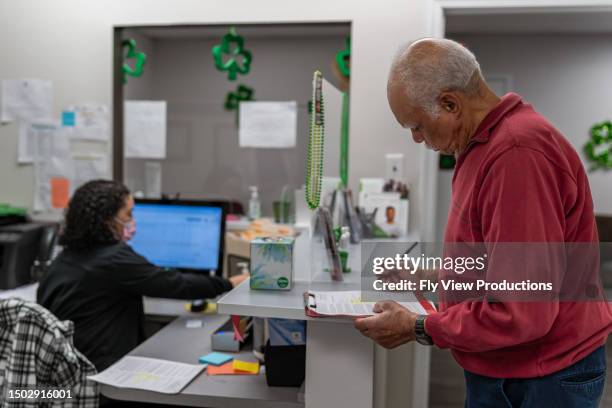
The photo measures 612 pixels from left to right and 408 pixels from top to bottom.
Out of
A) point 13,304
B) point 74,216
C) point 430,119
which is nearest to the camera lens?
point 430,119

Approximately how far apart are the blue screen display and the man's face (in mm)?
1342

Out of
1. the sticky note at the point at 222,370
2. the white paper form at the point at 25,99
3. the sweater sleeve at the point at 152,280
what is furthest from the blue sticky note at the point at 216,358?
the white paper form at the point at 25,99

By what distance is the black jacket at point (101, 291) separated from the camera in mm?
1960

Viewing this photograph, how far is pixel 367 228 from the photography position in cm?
241

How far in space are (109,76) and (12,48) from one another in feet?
1.63

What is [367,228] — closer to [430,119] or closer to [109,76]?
[430,119]

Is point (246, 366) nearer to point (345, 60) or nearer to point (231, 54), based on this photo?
point (345, 60)

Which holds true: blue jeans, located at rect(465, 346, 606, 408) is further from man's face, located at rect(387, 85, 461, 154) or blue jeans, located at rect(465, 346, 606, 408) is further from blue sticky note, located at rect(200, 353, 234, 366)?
blue sticky note, located at rect(200, 353, 234, 366)

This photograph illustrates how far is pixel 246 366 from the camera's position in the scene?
1.78 m

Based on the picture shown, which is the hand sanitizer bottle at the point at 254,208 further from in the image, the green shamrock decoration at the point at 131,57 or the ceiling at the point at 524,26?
the ceiling at the point at 524,26

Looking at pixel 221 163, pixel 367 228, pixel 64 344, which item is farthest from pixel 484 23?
pixel 64 344

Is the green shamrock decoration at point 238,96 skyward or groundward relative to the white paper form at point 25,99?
skyward

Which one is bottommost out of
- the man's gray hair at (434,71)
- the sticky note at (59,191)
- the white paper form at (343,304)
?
the white paper form at (343,304)

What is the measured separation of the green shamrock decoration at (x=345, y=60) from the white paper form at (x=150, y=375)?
152 centimetres
